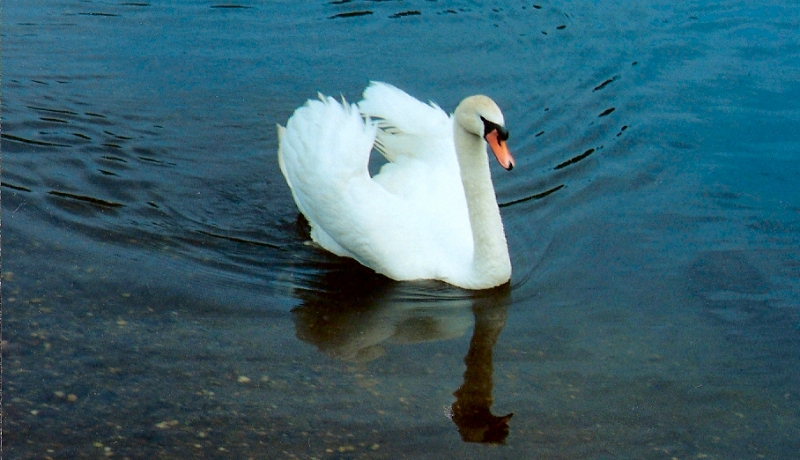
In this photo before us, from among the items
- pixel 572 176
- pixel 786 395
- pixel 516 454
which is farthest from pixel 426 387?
pixel 572 176

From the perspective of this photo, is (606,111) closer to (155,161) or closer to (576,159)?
(576,159)

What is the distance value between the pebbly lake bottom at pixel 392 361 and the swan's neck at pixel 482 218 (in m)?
0.16

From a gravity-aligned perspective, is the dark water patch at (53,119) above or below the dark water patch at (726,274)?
above

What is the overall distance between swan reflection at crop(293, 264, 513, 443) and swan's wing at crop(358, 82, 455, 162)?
1.13m

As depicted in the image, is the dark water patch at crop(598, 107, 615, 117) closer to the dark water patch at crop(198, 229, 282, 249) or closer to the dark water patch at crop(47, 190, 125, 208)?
the dark water patch at crop(198, 229, 282, 249)

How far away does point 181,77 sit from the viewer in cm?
934

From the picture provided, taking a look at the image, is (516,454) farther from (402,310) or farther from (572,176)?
(572,176)

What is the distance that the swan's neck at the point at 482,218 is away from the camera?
6156 millimetres

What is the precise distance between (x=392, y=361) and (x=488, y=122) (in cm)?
149

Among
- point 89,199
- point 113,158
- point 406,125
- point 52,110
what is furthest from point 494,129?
point 52,110

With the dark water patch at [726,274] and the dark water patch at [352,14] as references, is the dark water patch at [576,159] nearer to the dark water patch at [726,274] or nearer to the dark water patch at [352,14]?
the dark water patch at [726,274]

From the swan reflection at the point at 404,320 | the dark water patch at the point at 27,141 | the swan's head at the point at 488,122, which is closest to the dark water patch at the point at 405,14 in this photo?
the dark water patch at the point at 27,141

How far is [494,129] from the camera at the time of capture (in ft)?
19.0

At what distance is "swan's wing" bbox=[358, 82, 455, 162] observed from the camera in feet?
23.7
